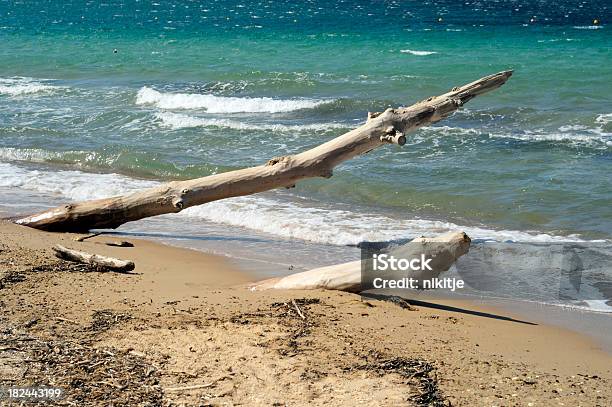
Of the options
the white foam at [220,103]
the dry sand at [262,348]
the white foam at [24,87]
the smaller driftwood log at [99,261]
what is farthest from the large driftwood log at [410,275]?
the white foam at [24,87]

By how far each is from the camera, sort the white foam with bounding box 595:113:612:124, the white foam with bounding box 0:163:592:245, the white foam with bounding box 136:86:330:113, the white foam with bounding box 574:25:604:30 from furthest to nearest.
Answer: the white foam with bounding box 574:25:604:30 < the white foam with bounding box 136:86:330:113 < the white foam with bounding box 595:113:612:124 < the white foam with bounding box 0:163:592:245

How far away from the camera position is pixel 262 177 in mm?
10828

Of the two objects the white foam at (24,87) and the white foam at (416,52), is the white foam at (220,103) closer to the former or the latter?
the white foam at (24,87)

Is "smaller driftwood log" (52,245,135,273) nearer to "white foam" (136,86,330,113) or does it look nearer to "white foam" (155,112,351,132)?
"white foam" (155,112,351,132)

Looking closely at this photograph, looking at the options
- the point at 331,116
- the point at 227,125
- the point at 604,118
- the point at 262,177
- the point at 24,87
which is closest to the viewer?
the point at 262,177

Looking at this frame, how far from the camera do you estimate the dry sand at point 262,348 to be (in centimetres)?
624

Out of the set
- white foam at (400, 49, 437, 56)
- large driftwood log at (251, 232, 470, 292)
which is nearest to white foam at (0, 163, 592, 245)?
large driftwood log at (251, 232, 470, 292)

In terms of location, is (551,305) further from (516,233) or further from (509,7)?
(509,7)

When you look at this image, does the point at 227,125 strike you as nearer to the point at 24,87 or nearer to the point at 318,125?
the point at 318,125

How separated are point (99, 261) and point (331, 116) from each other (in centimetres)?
1189

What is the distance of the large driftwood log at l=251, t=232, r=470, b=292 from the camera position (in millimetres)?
8289

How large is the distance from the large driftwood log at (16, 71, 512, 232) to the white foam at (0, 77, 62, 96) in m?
13.7

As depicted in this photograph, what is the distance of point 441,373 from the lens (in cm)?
671

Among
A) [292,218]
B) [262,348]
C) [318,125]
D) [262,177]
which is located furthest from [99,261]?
[318,125]
